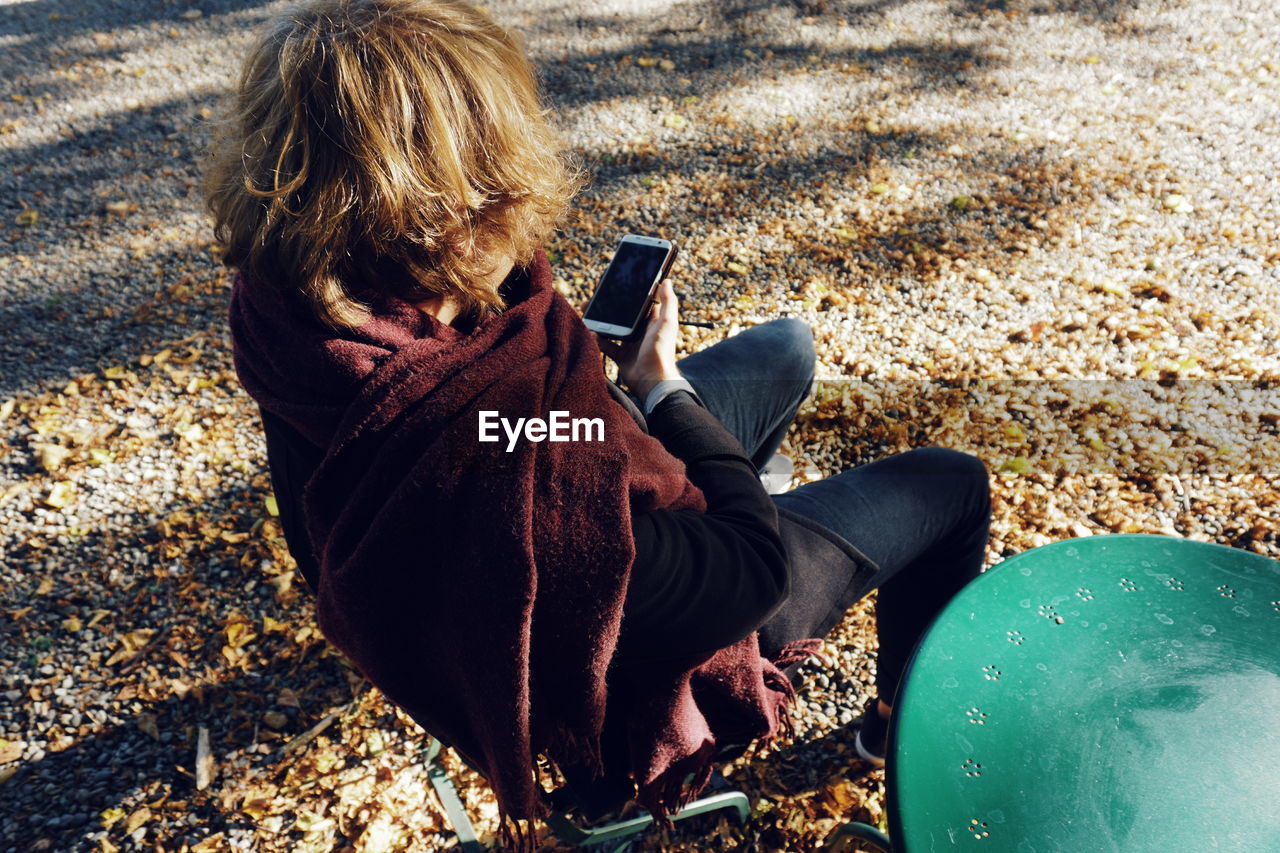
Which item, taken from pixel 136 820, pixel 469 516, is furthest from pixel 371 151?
pixel 136 820

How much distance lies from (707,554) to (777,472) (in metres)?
1.28

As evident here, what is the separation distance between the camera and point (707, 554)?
4.19 ft

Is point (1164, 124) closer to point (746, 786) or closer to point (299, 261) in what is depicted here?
point (746, 786)

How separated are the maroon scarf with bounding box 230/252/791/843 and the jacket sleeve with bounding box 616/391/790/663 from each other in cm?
6

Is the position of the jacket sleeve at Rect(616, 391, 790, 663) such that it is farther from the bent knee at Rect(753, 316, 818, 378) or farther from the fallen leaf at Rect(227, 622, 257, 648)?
the fallen leaf at Rect(227, 622, 257, 648)

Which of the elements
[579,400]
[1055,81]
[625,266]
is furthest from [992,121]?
[579,400]

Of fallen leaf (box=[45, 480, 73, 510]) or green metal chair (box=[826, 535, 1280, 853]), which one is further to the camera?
fallen leaf (box=[45, 480, 73, 510])

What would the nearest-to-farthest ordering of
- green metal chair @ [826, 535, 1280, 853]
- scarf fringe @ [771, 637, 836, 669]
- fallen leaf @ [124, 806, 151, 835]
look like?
green metal chair @ [826, 535, 1280, 853] < scarf fringe @ [771, 637, 836, 669] < fallen leaf @ [124, 806, 151, 835]

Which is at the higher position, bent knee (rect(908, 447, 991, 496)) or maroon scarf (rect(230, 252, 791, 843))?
maroon scarf (rect(230, 252, 791, 843))

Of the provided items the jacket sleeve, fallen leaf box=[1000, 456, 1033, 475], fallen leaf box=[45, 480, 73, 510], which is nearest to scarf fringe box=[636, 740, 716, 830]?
the jacket sleeve

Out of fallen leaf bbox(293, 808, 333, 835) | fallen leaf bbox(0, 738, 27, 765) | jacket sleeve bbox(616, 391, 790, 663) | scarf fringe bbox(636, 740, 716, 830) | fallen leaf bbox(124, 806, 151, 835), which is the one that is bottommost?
fallen leaf bbox(293, 808, 333, 835)

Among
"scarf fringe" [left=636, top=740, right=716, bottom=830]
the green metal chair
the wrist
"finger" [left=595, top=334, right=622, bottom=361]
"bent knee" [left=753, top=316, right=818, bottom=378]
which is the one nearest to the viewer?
the green metal chair

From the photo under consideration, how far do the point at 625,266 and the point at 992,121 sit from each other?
3.64 metres

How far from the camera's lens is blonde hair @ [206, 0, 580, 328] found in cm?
116
